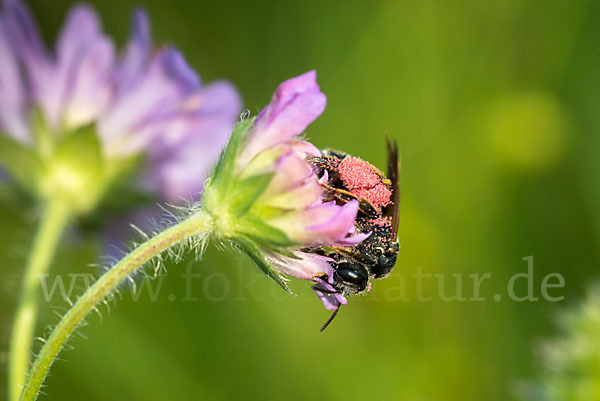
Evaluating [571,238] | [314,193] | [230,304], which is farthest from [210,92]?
[571,238]

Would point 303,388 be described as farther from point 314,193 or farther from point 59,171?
point 314,193

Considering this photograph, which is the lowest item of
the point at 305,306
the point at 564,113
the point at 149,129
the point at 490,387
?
the point at 490,387

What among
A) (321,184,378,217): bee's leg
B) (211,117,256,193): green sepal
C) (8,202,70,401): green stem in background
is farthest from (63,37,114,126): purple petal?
(321,184,378,217): bee's leg

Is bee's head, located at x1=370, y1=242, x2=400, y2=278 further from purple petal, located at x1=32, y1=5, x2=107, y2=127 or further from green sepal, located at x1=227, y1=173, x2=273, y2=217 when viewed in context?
purple petal, located at x1=32, y1=5, x2=107, y2=127

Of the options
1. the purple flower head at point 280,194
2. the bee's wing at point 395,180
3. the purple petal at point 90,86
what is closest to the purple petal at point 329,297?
the purple flower head at point 280,194

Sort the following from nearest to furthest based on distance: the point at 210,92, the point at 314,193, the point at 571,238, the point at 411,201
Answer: the point at 314,193, the point at 210,92, the point at 571,238, the point at 411,201

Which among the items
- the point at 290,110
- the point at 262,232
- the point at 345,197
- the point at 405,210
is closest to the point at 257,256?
the point at 262,232

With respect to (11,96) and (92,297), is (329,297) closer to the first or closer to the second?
(92,297)
